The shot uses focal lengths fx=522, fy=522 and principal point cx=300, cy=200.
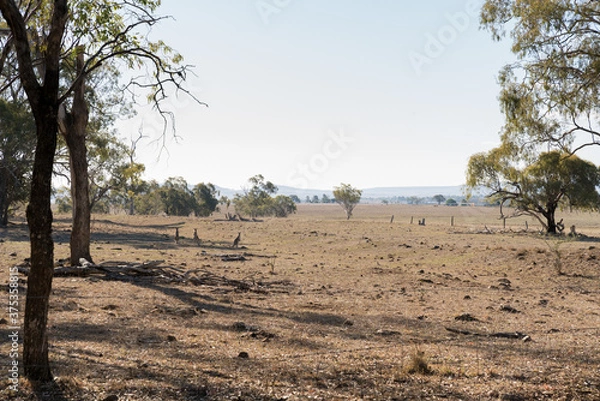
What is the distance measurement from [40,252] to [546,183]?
44880 millimetres

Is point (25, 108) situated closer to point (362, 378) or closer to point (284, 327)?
point (284, 327)

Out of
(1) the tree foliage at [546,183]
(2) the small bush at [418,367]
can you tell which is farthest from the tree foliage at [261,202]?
(2) the small bush at [418,367]

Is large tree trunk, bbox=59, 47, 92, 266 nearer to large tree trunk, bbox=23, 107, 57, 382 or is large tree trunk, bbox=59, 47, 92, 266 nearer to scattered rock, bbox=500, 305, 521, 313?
large tree trunk, bbox=23, 107, 57, 382

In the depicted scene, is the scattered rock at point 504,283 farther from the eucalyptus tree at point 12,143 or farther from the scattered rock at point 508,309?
the eucalyptus tree at point 12,143

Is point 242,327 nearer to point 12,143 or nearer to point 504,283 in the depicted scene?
point 504,283

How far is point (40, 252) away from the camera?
6.02m

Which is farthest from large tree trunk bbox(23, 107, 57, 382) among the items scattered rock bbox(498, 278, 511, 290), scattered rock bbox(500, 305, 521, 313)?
scattered rock bbox(498, 278, 511, 290)

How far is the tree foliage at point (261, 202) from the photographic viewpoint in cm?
10981

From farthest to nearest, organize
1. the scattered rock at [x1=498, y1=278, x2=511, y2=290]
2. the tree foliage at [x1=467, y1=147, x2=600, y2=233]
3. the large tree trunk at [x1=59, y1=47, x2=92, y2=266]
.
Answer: the tree foliage at [x1=467, y1=147, x2=600, y2=233], the scattered rock at [x1=498, y1=278, x2=511, y2=290], the large tree trunk at [x1=59, y1=47, x2=92, y2=266]

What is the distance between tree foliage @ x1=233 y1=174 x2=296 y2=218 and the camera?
109812mm

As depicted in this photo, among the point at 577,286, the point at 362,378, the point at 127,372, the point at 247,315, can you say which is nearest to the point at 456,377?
the point at 362,378

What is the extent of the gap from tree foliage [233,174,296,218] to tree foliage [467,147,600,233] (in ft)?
220

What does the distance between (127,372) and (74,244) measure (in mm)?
11739

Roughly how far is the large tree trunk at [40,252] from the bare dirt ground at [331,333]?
376 mm
